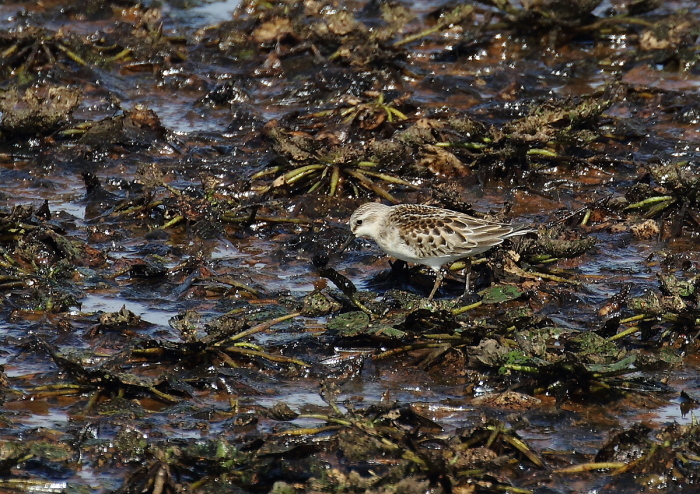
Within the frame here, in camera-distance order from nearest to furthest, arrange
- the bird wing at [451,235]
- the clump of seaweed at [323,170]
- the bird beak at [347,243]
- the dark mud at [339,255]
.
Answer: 1. the dark mud at [339,255]
2. the bird wing at [451,235]
3. the bird beak at [347,243]
4. the clump of seaweed at [323,170]

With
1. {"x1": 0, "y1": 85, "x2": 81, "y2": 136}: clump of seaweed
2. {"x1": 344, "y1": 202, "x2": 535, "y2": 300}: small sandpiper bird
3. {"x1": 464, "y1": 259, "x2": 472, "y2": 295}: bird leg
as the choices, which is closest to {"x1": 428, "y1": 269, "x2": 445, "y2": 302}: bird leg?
{"x1": 344, "y1": 202, "x2": 535, "y2": 300}: small sandpiper bird

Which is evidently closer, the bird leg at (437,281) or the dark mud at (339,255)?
the dark mud at (339,255)

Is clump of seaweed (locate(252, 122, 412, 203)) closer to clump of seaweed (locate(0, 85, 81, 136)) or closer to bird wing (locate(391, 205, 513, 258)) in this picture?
bird wing (locate(391, 205, 513, 258))

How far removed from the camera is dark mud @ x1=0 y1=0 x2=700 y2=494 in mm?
5848

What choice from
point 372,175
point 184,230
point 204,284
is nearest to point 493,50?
point 372,175

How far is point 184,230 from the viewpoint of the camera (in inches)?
376

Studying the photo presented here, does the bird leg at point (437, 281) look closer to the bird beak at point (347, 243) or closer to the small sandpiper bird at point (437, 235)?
the small sandpiper bird at point (437, 235)

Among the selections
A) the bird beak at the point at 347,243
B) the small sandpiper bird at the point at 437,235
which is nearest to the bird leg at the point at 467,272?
the small sandpiper bird at the point at 437,235

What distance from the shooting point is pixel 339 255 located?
29.9 feet

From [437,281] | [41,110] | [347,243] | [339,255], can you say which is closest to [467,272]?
[437,281]

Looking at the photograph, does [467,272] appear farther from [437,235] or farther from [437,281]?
[437,235]

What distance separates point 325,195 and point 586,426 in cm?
415

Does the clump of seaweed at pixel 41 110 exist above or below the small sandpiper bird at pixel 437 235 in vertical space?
above

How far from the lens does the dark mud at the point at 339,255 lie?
5848mm
